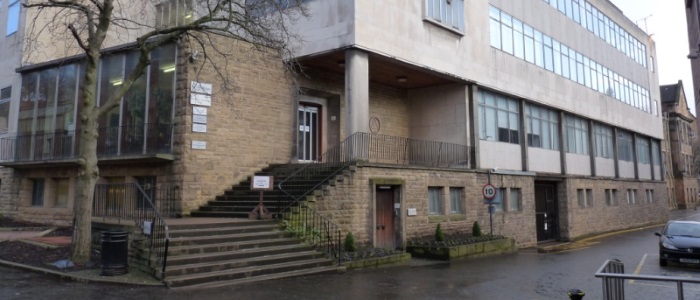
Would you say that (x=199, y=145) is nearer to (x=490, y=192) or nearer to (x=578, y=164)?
(x=490, y=192)

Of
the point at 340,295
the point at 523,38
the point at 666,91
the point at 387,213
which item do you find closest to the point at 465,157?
the point at 387,213

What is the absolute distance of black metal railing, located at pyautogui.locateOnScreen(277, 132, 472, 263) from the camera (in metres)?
13.6

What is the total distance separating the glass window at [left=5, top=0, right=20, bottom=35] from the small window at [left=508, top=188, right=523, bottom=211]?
2250cm

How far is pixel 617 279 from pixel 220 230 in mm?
8426

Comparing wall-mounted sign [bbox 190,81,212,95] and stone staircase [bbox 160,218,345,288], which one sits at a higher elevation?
wall-mounted sign [bbox 190,81,212,95]

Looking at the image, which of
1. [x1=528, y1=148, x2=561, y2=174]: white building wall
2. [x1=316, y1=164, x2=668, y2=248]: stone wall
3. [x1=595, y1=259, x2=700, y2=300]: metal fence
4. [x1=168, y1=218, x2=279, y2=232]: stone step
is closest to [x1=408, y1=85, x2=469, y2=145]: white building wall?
[x1=316, y1=164, x2=668, y2=248]: stone wall

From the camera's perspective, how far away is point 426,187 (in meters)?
17.6

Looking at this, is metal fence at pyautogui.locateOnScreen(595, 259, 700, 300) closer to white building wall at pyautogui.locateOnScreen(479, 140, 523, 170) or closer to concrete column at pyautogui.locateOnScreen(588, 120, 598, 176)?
white building wall at pyautogui.locateOnScreen(479, 140, 523, 170)

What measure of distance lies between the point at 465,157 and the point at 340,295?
41.7ft

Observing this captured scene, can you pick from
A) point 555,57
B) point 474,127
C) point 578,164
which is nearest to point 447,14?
point 474,127

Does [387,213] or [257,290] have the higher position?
[387,213]

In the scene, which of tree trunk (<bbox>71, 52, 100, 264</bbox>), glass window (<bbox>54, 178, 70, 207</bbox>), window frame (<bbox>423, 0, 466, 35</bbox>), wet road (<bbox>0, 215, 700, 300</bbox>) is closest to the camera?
wet road (<bbox>0, 215, 700, 300</bbox>)

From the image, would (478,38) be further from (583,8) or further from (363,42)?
(583,8)

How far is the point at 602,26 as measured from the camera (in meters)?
34.1
